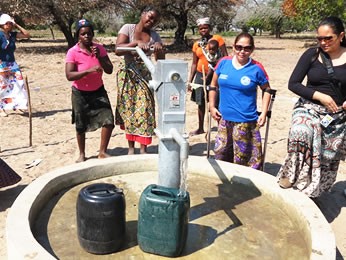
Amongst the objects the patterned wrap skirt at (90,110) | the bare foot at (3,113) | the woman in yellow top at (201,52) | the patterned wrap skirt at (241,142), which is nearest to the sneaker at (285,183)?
the patterned wrap skirt at (241,142)

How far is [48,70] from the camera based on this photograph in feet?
40.0

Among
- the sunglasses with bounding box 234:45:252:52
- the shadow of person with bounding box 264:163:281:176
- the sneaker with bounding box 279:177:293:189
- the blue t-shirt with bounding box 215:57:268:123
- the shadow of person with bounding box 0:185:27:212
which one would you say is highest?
the sunglasses with bounding box 234:45:252:52

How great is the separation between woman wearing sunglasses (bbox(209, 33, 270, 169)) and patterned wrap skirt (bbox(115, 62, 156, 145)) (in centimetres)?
83

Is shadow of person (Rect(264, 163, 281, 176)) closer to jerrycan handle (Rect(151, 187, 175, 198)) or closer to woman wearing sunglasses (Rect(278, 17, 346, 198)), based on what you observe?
woman wearing sunglasses (Rect(278, 17, 346, 198))

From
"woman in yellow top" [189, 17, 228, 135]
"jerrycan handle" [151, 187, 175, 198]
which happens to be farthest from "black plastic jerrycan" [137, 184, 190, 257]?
"woman in yellow top" [189, 17, 228, 135]

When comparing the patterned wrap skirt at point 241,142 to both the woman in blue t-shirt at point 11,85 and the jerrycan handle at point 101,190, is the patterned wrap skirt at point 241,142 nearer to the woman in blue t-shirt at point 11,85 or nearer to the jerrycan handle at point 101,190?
the jerrycan handle at point 101,190

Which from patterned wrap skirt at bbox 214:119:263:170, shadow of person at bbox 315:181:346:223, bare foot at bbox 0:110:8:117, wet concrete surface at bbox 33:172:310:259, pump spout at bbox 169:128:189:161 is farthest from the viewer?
bare foot at bbox 0:110:8:117

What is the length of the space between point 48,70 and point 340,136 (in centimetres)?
1055

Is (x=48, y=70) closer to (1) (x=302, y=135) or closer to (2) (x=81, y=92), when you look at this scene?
(2) (x=81, y=92)

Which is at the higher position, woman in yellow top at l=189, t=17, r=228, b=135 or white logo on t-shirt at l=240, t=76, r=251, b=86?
woman in yellow top at l=189, t=17, r=228, b=135

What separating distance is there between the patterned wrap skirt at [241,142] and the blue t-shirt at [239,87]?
67mm

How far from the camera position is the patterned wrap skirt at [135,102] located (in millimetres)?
4113

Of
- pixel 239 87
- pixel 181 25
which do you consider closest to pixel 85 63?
pixel 239 87

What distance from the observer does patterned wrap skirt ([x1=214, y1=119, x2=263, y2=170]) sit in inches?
138
